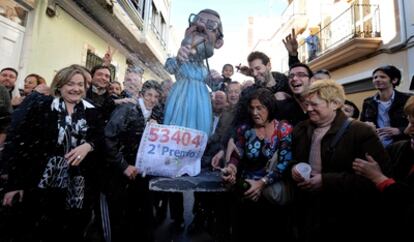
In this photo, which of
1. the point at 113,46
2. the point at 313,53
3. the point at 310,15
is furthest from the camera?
the point at 310,15

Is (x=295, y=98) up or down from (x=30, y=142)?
up

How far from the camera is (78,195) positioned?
7.27 feet

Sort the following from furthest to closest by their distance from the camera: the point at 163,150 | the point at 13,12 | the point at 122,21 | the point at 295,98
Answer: the point at 122,21, the point at 13,12, the point at 295,98, the point at 163,150

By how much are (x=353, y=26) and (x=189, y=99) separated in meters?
10.1

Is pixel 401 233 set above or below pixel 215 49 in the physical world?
below

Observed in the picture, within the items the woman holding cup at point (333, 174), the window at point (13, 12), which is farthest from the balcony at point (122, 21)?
the woman holding cup at point (333, 174)

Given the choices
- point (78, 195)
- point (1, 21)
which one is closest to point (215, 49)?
point (78, 195)

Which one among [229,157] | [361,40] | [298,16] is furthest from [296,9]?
[229,157]

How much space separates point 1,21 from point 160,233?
4756 mm

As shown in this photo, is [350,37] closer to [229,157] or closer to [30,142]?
[229,157]

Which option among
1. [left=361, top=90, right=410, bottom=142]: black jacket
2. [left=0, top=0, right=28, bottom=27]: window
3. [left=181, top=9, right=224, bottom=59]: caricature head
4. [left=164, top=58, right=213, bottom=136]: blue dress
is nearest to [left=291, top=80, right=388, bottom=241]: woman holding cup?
[left=164, top=58, right=213, bottom=136]: blue dress

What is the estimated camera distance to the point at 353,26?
10039mm

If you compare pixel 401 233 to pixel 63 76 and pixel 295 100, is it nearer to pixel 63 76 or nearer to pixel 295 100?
pixel 295 100

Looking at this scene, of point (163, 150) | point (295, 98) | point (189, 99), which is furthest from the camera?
point (295, 98)
